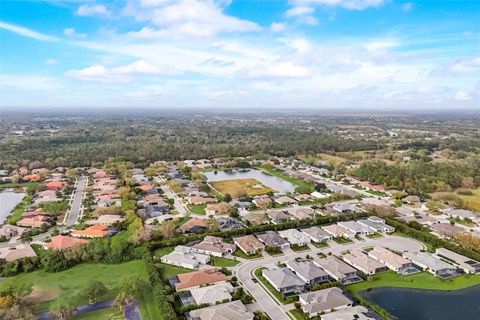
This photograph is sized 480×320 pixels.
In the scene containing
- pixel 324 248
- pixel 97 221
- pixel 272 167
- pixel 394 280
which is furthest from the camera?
pixel 272 167

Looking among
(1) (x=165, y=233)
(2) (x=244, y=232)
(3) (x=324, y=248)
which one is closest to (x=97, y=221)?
(1) (x=165, y=233)

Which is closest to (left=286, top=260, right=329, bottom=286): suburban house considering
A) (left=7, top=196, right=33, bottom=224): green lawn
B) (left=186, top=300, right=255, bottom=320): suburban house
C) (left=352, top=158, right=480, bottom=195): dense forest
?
(left=186, top=300, right=255, bottom=320): suburban house

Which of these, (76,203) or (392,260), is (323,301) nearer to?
(392,260)

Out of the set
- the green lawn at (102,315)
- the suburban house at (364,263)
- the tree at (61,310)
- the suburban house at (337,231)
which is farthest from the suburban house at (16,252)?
the suburban house at (337,231)

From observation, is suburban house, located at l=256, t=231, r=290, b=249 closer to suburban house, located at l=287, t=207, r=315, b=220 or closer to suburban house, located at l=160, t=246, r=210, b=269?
suburban house, located at l=160, t=246, r=210, b=269

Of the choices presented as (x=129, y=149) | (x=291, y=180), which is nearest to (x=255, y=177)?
(x=291, y=180)

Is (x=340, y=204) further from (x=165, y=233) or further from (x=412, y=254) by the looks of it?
(x=165, y=233)
